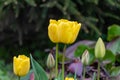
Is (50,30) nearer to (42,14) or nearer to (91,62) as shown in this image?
(91,62)

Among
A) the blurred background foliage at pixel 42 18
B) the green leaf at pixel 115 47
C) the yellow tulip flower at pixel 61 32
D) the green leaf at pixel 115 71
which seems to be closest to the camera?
the yellow tulip flower at pixel 61 32

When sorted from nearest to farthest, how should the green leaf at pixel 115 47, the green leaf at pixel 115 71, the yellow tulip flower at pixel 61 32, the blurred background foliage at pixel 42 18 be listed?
1. the yellow tulip flower at pixel 61 32
2. the green leaf at pixel 115 71
3. the green leaf at pixel 115 47
4. the blurred background foliage at pixel 42 18

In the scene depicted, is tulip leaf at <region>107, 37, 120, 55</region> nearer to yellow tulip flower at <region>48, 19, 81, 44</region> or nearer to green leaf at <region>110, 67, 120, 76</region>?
green leaf at <region>110, 67, 120, 76</region>

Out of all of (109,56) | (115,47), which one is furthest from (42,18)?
(109,56)

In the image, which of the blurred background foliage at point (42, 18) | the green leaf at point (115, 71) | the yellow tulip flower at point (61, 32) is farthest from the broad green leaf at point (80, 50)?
the blurred background foliage at point (42, 18)

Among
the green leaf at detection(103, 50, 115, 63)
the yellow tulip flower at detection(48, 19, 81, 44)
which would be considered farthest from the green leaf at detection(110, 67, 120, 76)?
the yellow tulip flower at detection(48, 19, 81, 44)

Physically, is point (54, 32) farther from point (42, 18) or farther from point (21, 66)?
point (42, 18)

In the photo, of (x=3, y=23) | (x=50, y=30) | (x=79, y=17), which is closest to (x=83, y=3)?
(x=79, y=17)

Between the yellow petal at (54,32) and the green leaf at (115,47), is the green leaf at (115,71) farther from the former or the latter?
the yellow petal at (54,32)
